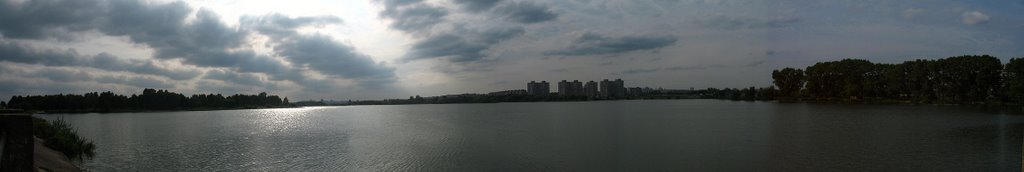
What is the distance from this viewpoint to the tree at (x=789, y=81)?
126 meters

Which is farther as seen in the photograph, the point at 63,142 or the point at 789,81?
the point at 789,81

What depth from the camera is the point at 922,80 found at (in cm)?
8288

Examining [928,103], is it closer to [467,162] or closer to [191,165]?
[467,162]

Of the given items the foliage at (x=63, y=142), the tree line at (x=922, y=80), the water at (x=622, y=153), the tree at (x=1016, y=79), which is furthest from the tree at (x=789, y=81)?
the foliage at (x=63, y=142)

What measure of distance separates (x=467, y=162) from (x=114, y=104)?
148799 millimetres

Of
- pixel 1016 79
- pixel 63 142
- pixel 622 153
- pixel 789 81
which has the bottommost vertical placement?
pixel 622 153

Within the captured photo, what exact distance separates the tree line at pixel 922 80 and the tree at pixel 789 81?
242 inches

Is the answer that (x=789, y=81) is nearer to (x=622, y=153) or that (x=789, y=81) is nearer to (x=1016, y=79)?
(x=1016, y=79)

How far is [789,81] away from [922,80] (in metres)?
44.3

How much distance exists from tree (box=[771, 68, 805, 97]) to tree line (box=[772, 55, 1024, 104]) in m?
6.16

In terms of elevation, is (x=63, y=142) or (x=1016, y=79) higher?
(x=1016, y=79)

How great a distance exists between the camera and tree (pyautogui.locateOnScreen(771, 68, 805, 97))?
413ft

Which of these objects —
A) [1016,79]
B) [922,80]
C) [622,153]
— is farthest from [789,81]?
[622,153]

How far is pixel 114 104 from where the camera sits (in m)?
136
